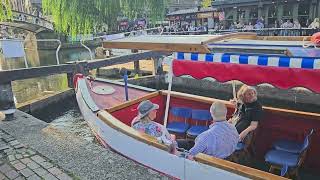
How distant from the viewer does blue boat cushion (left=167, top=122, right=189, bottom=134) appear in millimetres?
5562

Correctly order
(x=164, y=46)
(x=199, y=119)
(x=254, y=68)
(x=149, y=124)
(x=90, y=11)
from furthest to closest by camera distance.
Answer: (x=90, y=11) → (x=199, y=119) → (x=149, y=124) → (x=164, y=46) → (x=254, y=68)

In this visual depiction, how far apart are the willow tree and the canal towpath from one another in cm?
1704

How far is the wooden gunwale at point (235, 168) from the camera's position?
2.91 meters

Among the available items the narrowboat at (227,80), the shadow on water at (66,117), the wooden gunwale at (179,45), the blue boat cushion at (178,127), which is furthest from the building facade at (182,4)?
the narrowboat at (227,80)

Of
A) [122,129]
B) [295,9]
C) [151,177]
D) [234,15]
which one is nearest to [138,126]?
[122,129]

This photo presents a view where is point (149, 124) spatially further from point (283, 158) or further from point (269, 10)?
point (269, 10)

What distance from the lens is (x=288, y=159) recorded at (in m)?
4.03

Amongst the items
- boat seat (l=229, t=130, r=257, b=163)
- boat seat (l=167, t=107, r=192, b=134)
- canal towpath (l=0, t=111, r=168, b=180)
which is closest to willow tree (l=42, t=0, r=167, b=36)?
canal towpath (l=0, t=111, r=168, b=180)

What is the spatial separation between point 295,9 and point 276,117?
69.2 ft

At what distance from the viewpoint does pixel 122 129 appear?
14.7ft

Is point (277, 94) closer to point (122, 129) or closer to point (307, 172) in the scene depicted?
point (307, 172)

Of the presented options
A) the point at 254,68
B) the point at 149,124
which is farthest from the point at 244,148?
the point at 149,124

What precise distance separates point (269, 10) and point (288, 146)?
22620 mm

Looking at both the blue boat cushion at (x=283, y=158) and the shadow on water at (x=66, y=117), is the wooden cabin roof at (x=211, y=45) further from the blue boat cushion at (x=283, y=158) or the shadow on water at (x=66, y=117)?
the shadow on water at (x=66, y=117)
